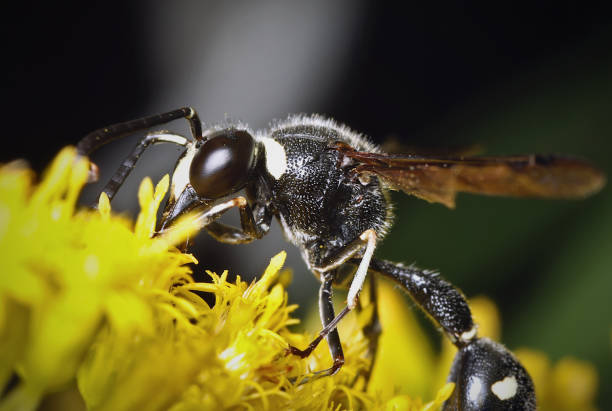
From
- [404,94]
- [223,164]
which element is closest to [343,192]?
[223,164]

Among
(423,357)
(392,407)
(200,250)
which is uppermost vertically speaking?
(200,250)

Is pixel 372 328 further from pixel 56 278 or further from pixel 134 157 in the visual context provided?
pixel 56 278

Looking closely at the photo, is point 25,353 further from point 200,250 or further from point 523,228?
point 523,228

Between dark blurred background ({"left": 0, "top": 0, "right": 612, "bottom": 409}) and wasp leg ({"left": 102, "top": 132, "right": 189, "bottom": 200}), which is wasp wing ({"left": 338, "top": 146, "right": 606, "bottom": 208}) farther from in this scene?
dark blurred background ({"left": 0, "top": 0, "right": 612, "bottom": 409})

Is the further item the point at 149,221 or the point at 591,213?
the point at 591,213

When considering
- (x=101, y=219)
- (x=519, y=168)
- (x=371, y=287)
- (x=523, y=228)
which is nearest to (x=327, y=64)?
(x=523, y=228)

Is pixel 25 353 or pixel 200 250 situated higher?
pixel 25 353

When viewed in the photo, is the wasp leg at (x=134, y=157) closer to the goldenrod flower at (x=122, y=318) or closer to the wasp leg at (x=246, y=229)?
the goldenrod flower at (x=122, y=318)
